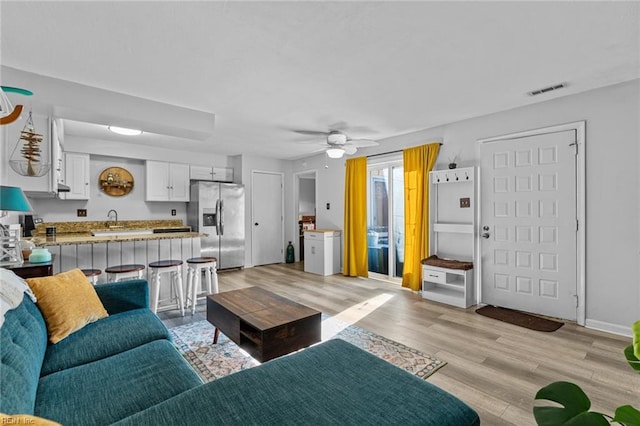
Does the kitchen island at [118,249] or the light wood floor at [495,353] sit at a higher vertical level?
the kitchen island at [118,249]

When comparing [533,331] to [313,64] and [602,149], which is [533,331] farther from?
[313,64]

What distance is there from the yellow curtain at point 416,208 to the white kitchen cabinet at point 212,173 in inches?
159

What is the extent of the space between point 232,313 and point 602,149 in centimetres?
400

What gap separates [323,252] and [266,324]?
3.63 meters

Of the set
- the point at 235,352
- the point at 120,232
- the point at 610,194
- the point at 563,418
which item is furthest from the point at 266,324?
the point at 120,232

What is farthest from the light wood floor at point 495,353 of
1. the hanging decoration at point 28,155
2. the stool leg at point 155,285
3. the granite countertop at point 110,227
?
the hanging decoration at point 28,155

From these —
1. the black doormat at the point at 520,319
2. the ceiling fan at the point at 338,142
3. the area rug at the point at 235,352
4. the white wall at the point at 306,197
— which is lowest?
the area rug at the point at 235,352

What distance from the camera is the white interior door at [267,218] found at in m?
6.84

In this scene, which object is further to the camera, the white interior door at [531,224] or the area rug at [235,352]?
the white interior door at [531,224]

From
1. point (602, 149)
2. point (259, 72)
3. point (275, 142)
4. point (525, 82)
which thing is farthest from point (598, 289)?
point (275, 142)

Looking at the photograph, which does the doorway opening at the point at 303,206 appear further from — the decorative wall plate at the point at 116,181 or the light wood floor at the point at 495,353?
the decorative wall plate at the point at 116,181

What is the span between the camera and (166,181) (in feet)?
19.7

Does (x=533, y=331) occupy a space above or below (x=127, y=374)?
below

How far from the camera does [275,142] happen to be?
5.41m
